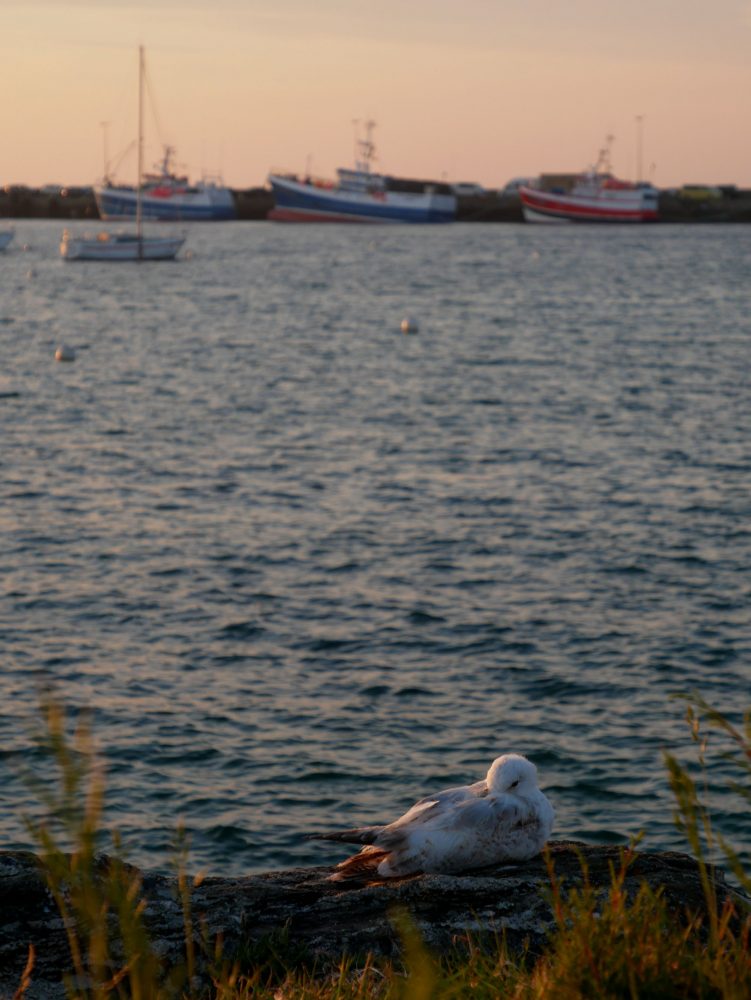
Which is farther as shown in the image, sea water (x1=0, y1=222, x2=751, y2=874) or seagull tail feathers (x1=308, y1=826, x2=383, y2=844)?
sea water (x1=0, y1=222, x2=751, y2=874)

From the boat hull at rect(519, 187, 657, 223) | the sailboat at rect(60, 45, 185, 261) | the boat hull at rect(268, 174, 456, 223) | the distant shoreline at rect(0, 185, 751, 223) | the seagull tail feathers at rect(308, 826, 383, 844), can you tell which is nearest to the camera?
the seagull tail feathers at rect(308, 826, 383, 844)

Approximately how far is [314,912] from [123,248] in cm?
→ 9083

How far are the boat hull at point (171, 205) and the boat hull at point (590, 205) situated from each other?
39.1 m

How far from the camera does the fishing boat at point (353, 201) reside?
16812cm

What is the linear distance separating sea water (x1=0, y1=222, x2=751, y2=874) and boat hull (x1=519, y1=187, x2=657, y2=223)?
130668 mm

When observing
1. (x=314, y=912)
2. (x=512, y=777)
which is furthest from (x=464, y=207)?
(x=314, y=912)

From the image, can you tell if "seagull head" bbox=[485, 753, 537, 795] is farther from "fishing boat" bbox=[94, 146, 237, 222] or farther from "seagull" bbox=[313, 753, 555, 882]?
"fishing boat" bbox=[94, 146, 237, 222]

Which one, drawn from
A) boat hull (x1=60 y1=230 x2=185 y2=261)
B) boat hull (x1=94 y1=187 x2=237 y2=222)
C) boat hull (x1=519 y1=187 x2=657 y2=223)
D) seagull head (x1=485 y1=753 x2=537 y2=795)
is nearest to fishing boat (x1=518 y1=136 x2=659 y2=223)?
boat hull (x1=519 y1=187 x2=657 y2=223)

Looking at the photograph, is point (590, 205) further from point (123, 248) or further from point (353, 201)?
point (123, 248)

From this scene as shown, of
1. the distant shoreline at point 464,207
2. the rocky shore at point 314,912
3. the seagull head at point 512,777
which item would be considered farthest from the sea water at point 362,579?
the distant shoreline at point 464,207

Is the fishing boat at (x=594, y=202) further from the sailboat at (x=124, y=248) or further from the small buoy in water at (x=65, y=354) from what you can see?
the small buoy in water at (x=65, y=354)

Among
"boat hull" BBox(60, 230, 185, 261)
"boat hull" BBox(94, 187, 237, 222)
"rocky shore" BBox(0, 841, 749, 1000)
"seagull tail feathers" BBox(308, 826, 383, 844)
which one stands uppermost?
"boat hull" BBox(94, 187, 237, 222)

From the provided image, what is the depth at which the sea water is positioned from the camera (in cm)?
1255

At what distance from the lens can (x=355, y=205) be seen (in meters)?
168
